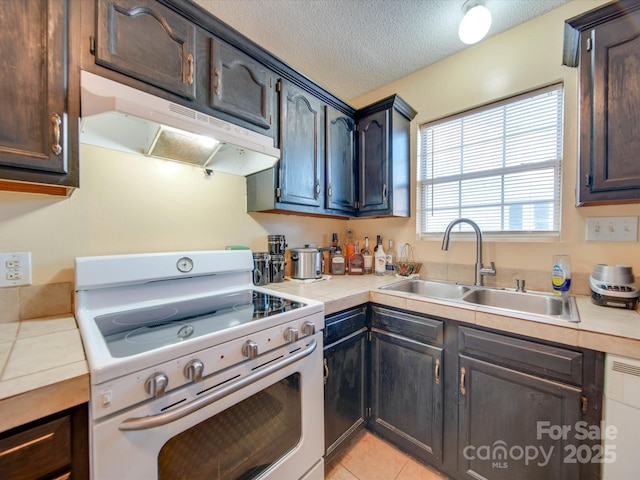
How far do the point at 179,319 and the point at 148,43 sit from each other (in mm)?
1117

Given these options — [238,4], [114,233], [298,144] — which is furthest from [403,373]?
[238,4]

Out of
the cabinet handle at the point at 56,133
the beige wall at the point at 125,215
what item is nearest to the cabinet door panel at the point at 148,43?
the cabinet handle at the point at 56,133

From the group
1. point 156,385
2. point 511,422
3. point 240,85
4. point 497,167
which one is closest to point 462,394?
point 511,422

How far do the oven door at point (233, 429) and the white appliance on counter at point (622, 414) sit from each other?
1.01 meters

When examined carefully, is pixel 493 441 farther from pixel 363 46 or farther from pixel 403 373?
pixel 363 46

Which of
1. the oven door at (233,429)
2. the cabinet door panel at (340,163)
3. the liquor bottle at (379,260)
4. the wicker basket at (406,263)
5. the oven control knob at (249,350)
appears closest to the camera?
the oven door at (233,429)

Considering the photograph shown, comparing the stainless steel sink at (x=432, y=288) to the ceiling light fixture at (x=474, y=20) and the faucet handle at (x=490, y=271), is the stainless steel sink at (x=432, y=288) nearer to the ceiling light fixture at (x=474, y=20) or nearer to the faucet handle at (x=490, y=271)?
the faucet handle at (x=490, y=271)

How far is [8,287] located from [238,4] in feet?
5.56

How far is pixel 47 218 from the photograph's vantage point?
1056mm

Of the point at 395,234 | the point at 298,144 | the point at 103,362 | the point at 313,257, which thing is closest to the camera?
the point at 103,362

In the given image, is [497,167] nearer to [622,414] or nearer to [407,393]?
[622,414]

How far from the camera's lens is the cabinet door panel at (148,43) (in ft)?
3.12

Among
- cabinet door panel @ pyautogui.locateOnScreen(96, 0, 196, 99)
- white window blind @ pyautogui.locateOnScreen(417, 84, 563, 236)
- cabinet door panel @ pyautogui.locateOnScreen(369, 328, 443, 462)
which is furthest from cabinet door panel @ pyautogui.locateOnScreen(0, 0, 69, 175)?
white window blind @ pyautogui.locateOnScreen(417, 84, 563, 236)

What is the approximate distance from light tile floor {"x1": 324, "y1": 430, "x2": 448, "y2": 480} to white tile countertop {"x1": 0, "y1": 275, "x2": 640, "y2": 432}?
2.77 feet
